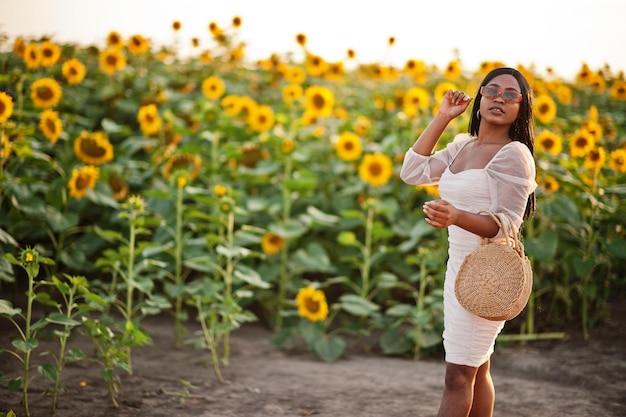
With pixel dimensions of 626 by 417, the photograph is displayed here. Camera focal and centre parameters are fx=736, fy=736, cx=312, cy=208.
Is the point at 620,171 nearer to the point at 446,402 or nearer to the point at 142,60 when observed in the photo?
the point at 446,402

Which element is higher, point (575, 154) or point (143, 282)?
point (575, 154)

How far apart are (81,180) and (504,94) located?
7.85 ft

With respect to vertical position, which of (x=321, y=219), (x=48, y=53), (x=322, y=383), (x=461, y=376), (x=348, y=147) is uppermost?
(x=48, y=53)

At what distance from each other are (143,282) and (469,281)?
1.62 m

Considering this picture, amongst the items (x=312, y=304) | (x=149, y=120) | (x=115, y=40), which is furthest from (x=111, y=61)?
(x=312, y=304)

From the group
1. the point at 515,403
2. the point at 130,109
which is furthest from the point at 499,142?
the point at 130,109

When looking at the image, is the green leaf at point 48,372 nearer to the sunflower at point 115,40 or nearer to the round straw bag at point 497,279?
the round straw bag at point 497,279

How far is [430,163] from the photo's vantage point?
2.53 meters

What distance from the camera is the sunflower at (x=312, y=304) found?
150 inches

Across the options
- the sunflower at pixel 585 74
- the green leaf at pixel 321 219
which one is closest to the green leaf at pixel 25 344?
the green leaf at pixel 321 219

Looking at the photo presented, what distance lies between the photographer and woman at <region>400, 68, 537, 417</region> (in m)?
2.22

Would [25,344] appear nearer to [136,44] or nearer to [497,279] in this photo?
[497,279]

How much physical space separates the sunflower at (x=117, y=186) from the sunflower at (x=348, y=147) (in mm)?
1364

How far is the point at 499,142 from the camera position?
7.71 feet
